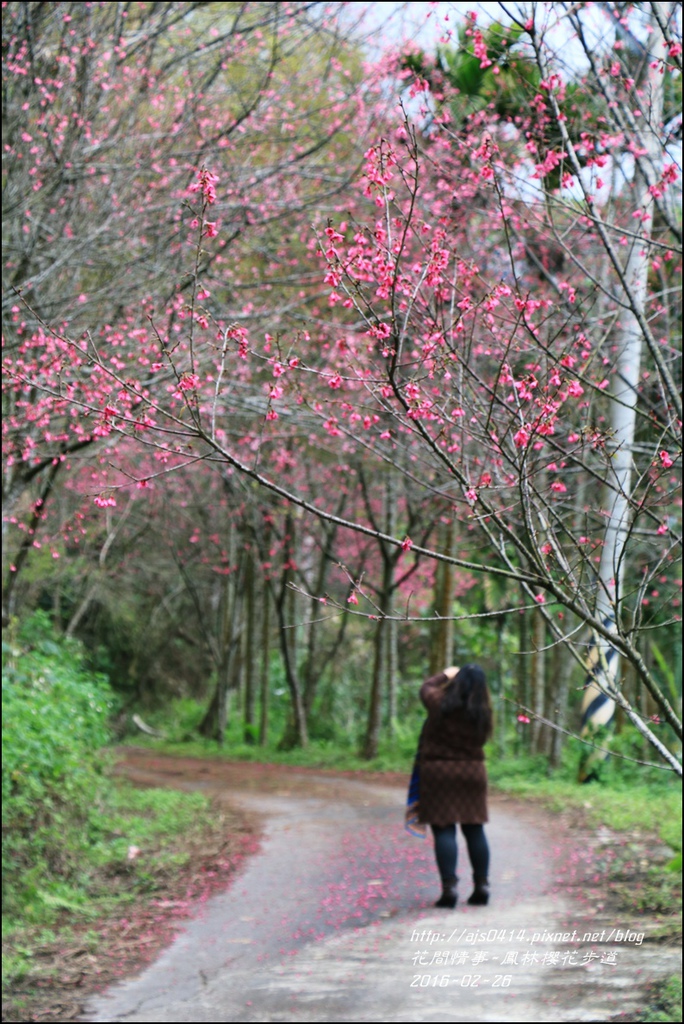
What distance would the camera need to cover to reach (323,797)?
47.1 ft

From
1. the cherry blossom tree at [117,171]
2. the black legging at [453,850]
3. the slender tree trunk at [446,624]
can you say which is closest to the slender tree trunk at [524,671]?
the slender tree trunk at [446,624]

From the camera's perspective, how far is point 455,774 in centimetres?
749

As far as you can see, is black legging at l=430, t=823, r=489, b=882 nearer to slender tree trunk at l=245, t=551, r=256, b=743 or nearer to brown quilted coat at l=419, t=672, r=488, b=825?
brown quilted coat at l=419, t=672, r=488, b=825

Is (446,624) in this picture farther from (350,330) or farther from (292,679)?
(292,679)

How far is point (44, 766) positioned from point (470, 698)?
3745mm

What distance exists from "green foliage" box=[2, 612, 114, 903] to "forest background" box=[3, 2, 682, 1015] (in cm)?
5

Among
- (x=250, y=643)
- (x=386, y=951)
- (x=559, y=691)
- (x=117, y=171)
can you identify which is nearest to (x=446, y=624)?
(x=559, y=691)

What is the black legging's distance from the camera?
7395 millimetres

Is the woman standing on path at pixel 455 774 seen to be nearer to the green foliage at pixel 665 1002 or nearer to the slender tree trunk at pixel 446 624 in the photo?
the green foliage at pixel 665 1002

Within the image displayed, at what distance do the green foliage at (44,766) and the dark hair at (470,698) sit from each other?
3379mm

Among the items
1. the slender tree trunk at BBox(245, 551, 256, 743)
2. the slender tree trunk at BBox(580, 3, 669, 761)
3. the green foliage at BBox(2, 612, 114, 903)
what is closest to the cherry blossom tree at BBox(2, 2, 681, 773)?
the slender tree trunk at BBox(580, 3, 669, 761)

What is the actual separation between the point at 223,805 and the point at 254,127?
845cm

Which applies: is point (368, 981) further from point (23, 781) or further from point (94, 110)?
point (94, 110)

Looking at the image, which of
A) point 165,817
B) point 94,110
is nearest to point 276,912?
point 165,817
